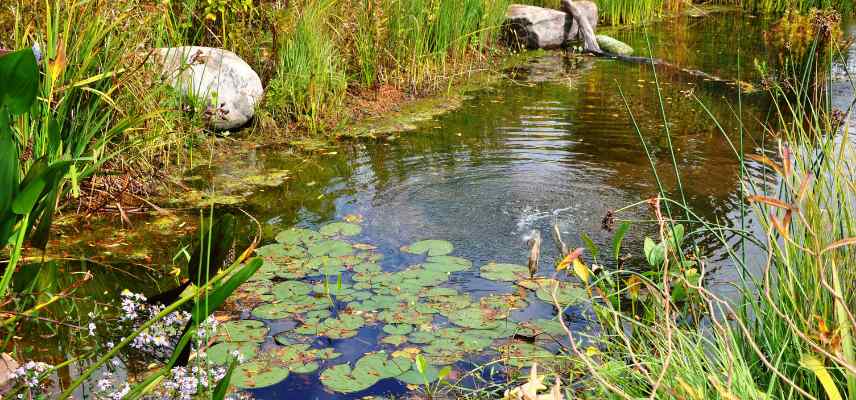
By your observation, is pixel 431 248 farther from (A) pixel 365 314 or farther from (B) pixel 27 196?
(B) pixel 27 196

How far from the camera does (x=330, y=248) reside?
3859 millimetres

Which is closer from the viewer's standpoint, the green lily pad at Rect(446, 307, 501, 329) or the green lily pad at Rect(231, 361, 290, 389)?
the green lily pad at Rect(231, 361, 290, 389)

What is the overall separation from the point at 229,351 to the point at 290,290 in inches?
22.8

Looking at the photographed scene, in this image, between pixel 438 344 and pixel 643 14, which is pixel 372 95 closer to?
pixel 438 344

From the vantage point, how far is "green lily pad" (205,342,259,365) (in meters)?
2.88

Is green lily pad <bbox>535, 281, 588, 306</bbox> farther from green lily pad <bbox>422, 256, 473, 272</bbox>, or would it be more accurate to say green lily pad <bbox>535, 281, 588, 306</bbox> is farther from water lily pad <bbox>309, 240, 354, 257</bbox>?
water lily pad <bbox>309, 240, 354, 257</bbox>

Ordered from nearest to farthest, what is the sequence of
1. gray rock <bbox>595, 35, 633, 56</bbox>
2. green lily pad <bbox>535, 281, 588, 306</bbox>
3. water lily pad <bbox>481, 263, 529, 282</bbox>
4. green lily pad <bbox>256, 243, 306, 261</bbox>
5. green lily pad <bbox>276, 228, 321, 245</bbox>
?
green lily pad <bbox>535, 281, 588, 306</bbox> → water lily pad <bbox>481, 263, 529, 282</bbox> → green lily pad <bbox>256, 243, 306, 261</bbox> → green lily pad <bbox>276, 228, 321, 245</bbox> → gray rock <bbox>595, 35, 633, 56</bbox>

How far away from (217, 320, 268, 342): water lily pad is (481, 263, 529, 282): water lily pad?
0.97 metres

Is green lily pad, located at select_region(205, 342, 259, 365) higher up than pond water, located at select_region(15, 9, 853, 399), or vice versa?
pond water, located at select_region(15, 9, 853, 399)

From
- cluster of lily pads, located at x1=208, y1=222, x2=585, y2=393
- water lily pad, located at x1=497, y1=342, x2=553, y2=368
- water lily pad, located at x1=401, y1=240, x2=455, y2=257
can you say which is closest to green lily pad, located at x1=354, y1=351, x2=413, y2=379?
cluster of lily pads, located at x1=208, y1=222, x2=585, y2=393

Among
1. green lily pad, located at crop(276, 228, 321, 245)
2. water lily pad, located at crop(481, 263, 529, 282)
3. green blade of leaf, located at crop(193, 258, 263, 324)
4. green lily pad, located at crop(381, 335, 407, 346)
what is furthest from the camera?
green lily pad, located at crop(276, 228, 321, 245)

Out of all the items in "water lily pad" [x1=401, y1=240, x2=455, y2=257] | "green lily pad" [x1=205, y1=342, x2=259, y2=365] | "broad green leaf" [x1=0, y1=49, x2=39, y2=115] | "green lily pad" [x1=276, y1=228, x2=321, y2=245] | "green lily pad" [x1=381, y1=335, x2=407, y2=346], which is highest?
"broad green leaf" [x1=0, y1=49, x2=39, y2=115]

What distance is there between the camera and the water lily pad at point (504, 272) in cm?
357

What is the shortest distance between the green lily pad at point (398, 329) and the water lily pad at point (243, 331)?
0.44 m
